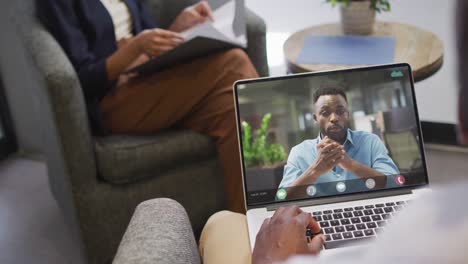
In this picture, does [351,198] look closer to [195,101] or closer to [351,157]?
[351,157]

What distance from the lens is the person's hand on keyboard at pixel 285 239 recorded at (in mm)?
708

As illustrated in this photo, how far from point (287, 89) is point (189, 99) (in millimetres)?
527

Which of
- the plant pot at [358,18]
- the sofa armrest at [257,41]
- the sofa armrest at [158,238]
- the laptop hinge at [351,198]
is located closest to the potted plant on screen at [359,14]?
the plant pot at [358,18]

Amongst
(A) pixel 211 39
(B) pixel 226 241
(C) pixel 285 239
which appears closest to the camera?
(C) pixel 285 239

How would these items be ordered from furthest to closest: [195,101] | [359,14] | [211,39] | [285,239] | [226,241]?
[359,14], [195,101], [211,39], [226,241], [285,239]

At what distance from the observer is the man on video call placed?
934mm

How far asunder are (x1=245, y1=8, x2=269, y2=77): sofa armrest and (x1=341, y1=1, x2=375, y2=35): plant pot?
0.83 ft

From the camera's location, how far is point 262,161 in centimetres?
96

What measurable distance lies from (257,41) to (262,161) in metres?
0.80

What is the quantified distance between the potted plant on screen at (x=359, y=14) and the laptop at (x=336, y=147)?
2.21 ft

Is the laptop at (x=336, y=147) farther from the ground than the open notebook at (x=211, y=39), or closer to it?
closer to it

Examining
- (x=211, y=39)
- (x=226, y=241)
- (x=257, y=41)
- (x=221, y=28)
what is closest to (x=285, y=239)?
(x=226, y=241)

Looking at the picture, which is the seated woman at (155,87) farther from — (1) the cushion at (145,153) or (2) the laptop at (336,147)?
(2) the laptop at (336,147)

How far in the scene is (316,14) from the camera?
231cm
